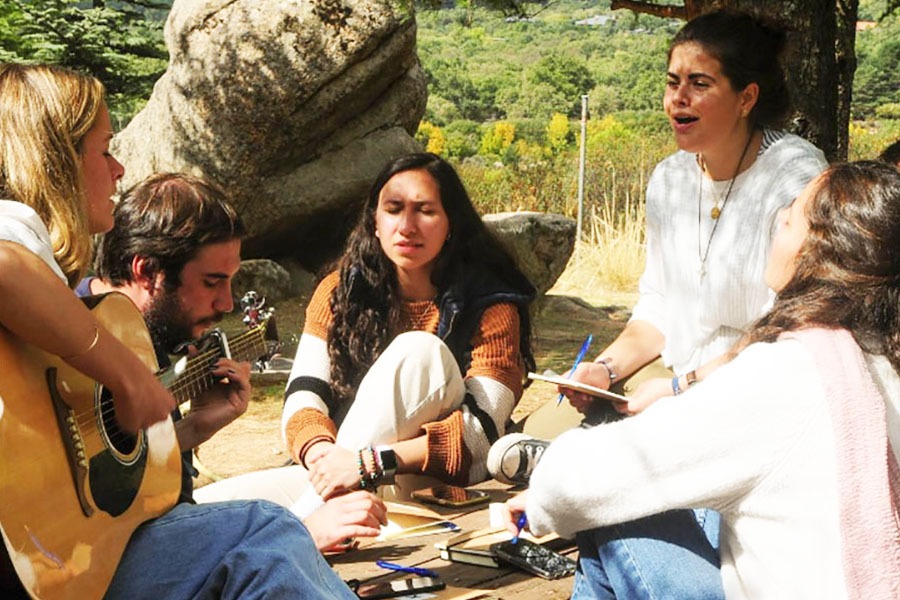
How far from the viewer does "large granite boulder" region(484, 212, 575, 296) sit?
9070 millimetres

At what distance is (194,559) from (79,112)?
986 mm

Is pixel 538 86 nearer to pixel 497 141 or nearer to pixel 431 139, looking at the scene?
pixel 497 141

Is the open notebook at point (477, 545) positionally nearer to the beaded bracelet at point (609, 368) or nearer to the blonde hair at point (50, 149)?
the beaded bracelet at point (609, 368)

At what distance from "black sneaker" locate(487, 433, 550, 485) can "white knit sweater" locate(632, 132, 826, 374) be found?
73 cm

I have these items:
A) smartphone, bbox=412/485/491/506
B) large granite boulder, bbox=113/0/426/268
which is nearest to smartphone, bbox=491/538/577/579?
smartphone, bbox=412/485/491/506

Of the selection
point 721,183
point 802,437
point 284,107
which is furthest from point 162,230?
point 284,107

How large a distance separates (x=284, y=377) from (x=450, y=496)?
14.4 ft

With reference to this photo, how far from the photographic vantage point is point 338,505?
2975mm

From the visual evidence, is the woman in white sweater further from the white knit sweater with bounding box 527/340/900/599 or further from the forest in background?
the forest in background

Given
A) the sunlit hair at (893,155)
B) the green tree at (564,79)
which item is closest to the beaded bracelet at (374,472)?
the sunlit hair at (893,155)

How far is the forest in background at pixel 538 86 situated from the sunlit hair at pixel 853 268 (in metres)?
3.73

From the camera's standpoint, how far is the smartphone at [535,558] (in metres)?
2.83

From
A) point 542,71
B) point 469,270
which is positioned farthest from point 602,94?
point 469,270

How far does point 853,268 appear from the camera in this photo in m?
2.00
